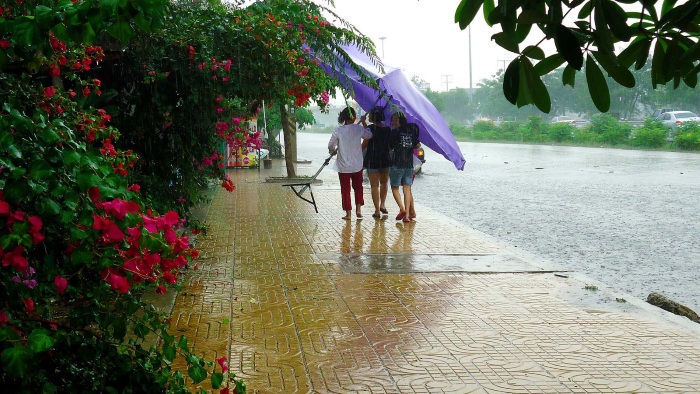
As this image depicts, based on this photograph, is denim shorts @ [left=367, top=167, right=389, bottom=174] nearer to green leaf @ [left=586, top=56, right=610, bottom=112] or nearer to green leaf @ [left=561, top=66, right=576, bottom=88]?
green leaf @ [left=561, top=66, right=576, bottom=88]

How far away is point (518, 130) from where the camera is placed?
182 feet

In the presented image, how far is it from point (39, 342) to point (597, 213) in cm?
1277

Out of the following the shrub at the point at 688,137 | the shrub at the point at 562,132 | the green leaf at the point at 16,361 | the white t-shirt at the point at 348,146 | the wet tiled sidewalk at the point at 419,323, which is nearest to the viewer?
the green leaf at the point at 16,361

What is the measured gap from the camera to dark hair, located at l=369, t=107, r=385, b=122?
12524 millimetres

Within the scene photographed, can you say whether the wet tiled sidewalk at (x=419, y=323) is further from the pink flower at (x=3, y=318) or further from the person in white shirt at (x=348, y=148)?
the person in white shirt at (x=348, y=148)

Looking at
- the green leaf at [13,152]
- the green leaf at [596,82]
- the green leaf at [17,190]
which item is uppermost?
the green leaf at [596,82]

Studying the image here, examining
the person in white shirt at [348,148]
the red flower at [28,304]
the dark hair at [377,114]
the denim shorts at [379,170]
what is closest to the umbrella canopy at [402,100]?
the dark hair at [377,114]

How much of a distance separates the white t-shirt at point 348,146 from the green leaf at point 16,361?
9.71 metres

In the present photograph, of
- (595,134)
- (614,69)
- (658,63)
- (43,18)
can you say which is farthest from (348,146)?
(595,134)

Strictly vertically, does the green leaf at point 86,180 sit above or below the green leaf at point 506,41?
below

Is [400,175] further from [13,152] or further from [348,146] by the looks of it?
[13,152]

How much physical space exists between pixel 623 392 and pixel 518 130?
5188 centimetres

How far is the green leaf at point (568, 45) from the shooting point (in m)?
2.21

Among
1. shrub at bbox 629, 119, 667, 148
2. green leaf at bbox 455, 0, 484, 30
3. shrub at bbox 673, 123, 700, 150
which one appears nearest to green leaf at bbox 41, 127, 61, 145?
green leaf at bbox 455, 0, 484, 30
